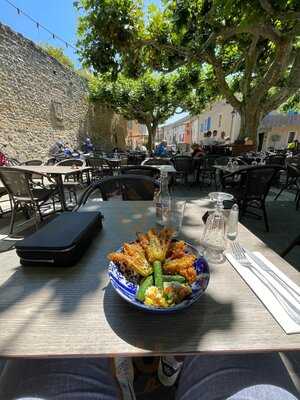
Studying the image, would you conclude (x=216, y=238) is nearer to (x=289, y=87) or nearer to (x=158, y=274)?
(x=158, y=274)

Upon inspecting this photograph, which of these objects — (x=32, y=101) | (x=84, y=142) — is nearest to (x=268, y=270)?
(x=32, y=101)

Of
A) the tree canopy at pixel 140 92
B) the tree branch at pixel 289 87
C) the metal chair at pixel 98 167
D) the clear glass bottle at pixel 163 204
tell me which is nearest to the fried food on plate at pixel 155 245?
the clear glass bottle at pixel 163 204

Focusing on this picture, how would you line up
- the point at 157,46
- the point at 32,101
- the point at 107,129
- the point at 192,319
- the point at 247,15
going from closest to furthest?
the point at 192,319 → the point at 247,15 → the point at 157,46 → the point at 32,101 → the point at 107,129

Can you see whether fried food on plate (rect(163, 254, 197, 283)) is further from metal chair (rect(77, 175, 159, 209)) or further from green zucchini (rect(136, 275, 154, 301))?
metal chair (rect(77, 175, 159, 209))

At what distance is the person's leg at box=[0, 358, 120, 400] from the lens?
Answer: 1.91 ft

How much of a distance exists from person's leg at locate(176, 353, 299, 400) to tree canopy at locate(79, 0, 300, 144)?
418 cm

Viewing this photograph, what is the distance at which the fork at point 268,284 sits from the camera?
608 millimetres

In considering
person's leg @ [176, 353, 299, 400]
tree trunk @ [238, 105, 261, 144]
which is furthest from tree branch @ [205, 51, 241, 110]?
person's leg @ [176, 353, 299, 400]

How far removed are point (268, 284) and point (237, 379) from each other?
291 millimetres

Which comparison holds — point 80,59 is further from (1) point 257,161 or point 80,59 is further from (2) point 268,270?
(2) point 268,270

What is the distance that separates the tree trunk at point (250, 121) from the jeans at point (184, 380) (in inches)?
241

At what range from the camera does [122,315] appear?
58 cm

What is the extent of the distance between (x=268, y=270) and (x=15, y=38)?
31.6 feet

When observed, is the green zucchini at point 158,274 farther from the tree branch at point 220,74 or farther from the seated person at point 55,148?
the seated person at point 55,148
